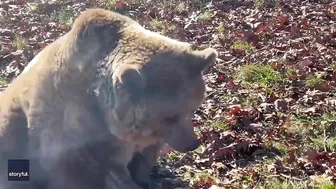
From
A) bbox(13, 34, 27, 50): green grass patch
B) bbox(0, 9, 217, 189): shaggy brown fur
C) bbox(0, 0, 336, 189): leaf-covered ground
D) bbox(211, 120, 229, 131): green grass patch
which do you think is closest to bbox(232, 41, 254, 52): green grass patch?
bbox(0, 0, 336, 189): leaf-covered ground

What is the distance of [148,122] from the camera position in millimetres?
4086

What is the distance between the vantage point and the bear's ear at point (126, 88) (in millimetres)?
3904

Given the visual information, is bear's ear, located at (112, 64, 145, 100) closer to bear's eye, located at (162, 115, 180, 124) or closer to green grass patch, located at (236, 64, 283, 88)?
bear's eye, located at (162, 115, 180, 124)

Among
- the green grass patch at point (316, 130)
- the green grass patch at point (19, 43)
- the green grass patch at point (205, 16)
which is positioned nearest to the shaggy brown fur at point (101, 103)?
the green grass patch at point (316, 130)

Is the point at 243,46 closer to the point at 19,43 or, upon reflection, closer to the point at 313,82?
the point at 313,82

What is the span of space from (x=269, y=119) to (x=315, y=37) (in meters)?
2.39

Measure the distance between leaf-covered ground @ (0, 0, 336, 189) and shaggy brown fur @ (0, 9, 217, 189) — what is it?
28.2 inches

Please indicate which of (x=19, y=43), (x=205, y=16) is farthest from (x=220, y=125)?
(x=205, y=16)

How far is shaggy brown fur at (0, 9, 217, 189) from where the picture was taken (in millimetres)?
4070

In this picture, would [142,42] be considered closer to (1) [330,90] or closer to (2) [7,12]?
(1) [330,90]

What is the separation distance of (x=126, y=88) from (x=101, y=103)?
33cm

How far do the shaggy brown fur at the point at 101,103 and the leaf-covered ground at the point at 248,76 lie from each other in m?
0.72

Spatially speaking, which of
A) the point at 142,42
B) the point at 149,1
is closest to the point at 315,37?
the point at 149,1

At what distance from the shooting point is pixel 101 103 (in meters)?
4.18
